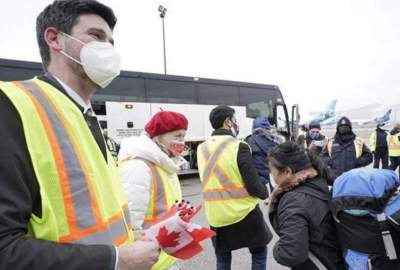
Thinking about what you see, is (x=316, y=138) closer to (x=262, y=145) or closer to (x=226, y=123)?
(x=262, y=145)

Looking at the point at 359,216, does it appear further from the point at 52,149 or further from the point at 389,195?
the point at 52,149

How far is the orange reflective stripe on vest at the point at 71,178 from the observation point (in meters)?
1.00

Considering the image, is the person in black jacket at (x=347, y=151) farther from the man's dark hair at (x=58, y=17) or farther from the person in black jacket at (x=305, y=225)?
the man's dark hair at (x=58, y=17)

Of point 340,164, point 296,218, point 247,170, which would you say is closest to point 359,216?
point 296,218

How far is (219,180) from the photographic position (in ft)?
10.4

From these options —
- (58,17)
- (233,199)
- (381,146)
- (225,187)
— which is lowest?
(381,146)

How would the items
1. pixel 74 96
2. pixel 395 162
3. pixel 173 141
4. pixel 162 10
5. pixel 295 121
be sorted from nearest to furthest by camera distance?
pixel 74 96
pixel 173 141
pixel 395 162
pixel 295 121
pixel 162 10

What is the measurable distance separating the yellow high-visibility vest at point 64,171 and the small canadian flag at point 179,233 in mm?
201

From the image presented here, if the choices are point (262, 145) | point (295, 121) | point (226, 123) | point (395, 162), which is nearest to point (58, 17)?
point (226, 123)

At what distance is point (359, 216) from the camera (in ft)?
5.92

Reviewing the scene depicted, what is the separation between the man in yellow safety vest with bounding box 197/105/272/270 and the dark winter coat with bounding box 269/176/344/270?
1.02m

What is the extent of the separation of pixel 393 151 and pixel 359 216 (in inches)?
357

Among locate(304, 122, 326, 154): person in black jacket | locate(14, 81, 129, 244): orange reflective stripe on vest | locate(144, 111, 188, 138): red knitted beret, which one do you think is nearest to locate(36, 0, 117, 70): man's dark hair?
locate(14, 81, 129, 244): orange reflective stripe on vest

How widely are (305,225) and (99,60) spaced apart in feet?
4.73
